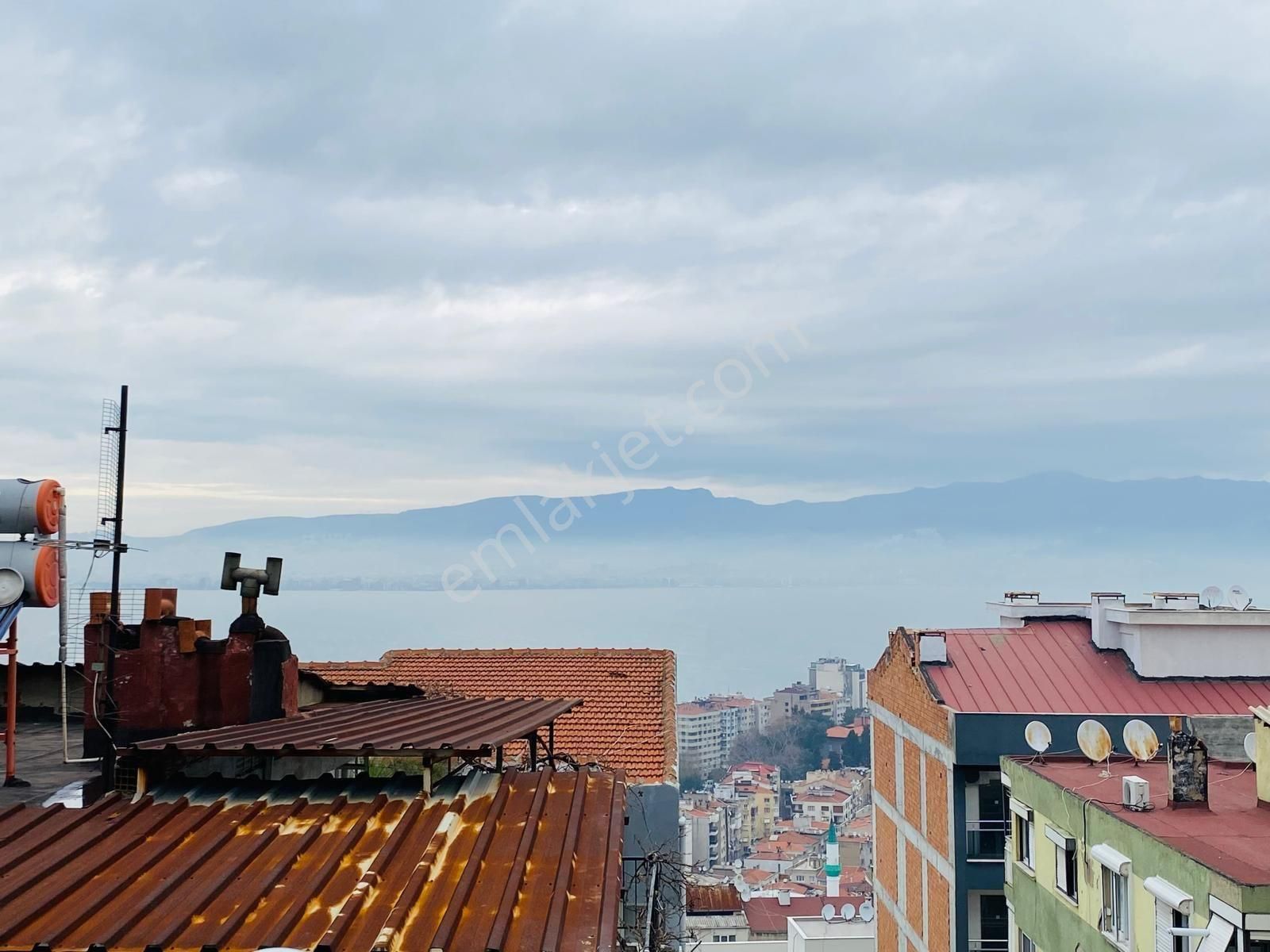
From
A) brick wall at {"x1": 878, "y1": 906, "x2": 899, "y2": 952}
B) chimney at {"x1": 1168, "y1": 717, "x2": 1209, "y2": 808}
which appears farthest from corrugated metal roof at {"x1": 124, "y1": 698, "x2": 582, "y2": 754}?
brick wall at {"x1": 878, "y1": 906, "x2": 899, "y2": 952}

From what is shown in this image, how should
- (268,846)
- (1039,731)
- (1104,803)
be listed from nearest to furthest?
(268,846) → (1104,803) → (1039,731)

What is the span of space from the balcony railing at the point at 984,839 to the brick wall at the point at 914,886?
11.6ft

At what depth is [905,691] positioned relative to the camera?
1296 inches

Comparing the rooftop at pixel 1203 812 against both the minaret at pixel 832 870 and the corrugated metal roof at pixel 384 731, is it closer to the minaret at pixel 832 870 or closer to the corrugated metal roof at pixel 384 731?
the corrugated metal roof at pixel 384 731

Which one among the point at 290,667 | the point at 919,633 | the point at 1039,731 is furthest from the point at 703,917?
the point at 290,667

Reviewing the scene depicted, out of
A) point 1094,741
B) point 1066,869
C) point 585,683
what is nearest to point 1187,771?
point 1094,741

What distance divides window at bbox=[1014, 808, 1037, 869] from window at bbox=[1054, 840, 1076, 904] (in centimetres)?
A: 104

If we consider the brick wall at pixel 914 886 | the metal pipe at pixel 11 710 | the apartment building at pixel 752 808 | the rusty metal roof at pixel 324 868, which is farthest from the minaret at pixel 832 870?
the rusty metal roof at pixel 324 868

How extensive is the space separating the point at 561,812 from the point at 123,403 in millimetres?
10172

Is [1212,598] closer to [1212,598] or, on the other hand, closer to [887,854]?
[1212,598]

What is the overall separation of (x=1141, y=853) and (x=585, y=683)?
49.7 feet

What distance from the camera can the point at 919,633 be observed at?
3256 cm

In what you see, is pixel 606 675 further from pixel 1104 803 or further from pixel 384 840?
pixel 384 840

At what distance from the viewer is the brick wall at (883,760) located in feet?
115
